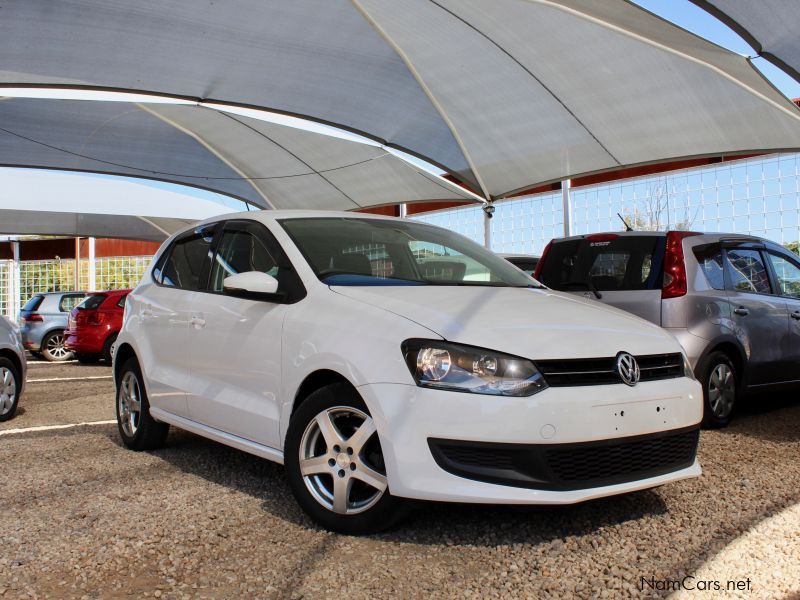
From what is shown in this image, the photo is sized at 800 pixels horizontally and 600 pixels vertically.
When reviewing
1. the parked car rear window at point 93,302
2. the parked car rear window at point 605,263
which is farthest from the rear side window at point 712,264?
the parked car rear window at point 93,302

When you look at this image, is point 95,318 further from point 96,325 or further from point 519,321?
point 519,321

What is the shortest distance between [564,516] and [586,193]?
1524 cm

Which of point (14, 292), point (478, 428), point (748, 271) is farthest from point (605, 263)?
point (14, 292)

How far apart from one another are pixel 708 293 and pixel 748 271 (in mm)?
862

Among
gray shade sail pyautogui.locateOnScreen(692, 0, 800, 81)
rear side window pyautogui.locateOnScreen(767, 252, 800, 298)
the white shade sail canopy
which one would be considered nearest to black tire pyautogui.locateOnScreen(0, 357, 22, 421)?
rear side window pyautogui.locateOnScreen(767, 252, 800, 298)

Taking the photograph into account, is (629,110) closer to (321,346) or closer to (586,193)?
(586,193)

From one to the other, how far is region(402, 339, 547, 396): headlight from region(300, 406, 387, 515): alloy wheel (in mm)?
345

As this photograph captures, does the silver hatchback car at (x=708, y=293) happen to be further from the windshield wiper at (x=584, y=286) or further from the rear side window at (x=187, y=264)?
the rear side window at (x=187, y=264)

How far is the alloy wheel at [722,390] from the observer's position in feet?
19.4

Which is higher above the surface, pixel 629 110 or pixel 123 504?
pixel 629 110

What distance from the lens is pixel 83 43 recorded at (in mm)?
10711

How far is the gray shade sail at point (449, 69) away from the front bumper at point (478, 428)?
7170mm

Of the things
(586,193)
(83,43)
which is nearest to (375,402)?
(83,43)

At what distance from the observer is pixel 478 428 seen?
2.99 metres
